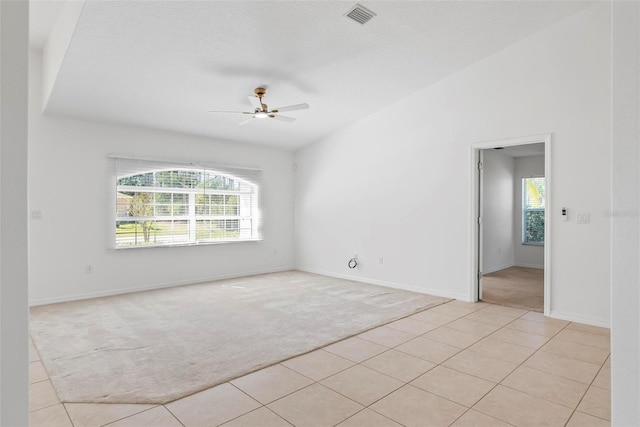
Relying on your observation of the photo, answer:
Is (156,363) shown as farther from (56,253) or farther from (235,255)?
(235,255)

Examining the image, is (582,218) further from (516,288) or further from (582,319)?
(516,288)

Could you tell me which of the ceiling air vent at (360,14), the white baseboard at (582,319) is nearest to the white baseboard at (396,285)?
the white baseboard at (582,319)

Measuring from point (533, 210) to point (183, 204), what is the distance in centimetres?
734

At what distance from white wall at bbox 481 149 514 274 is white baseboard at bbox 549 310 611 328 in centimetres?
300

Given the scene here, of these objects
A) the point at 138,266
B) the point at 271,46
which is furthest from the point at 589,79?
the point at 138,266

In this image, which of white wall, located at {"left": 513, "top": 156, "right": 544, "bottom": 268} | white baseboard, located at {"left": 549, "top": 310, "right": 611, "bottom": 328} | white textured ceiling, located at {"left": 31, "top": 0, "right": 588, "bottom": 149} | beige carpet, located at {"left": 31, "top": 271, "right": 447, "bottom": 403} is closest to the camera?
beige carpet, located at {"left": 31, "top": 271, "right": 447, "bottom": 403}

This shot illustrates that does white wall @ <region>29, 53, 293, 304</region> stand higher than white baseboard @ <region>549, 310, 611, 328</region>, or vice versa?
white wall @ <region>29, 53, 293, 304</region>

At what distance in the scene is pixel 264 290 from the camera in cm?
577

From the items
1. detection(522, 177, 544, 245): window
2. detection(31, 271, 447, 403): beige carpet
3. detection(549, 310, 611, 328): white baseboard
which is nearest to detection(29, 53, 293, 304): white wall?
detection(31, 271, 447, 403): beige carpet

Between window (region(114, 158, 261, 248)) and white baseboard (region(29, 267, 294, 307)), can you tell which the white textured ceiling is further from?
white baseboard (region(29, 267, 294, 307))

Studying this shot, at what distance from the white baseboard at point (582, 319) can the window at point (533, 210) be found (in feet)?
13.7

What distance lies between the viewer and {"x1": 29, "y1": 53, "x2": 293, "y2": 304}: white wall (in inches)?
192

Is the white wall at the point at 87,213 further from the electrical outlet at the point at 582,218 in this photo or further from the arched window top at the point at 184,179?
the electrical outlet at the point at 582,218

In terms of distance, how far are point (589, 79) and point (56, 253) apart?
22.8 feet
